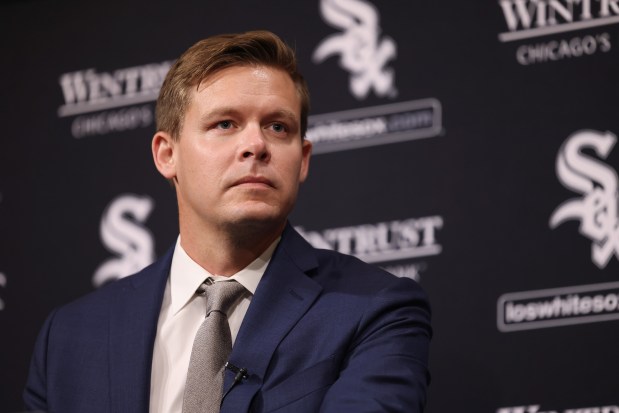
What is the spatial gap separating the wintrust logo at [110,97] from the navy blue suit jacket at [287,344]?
1331 mm

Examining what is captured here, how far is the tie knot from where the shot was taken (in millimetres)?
2982

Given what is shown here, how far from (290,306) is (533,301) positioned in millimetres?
1055

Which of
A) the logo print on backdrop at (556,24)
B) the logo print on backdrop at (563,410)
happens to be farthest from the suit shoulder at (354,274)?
the logo print on backdrop at (556,24)

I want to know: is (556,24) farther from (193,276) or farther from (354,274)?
(193,276)

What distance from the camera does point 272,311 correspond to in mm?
2920

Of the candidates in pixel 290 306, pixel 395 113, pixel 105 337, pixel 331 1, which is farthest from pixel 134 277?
pixel 331 1

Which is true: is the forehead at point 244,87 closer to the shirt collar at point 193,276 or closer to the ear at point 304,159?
the ear at point 304,159

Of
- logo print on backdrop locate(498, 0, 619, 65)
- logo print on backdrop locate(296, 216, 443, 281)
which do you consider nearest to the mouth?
logo print on backdrop locate(296, 216, 443, 281)

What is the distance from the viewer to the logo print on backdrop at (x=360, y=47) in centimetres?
402

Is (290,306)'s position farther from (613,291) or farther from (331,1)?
(331,1)

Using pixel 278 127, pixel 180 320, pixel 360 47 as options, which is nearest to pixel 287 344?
pixel 180 320

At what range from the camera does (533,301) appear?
362cm

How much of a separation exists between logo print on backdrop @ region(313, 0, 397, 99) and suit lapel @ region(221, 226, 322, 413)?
1.03m

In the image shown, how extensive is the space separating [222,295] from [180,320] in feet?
0.53
